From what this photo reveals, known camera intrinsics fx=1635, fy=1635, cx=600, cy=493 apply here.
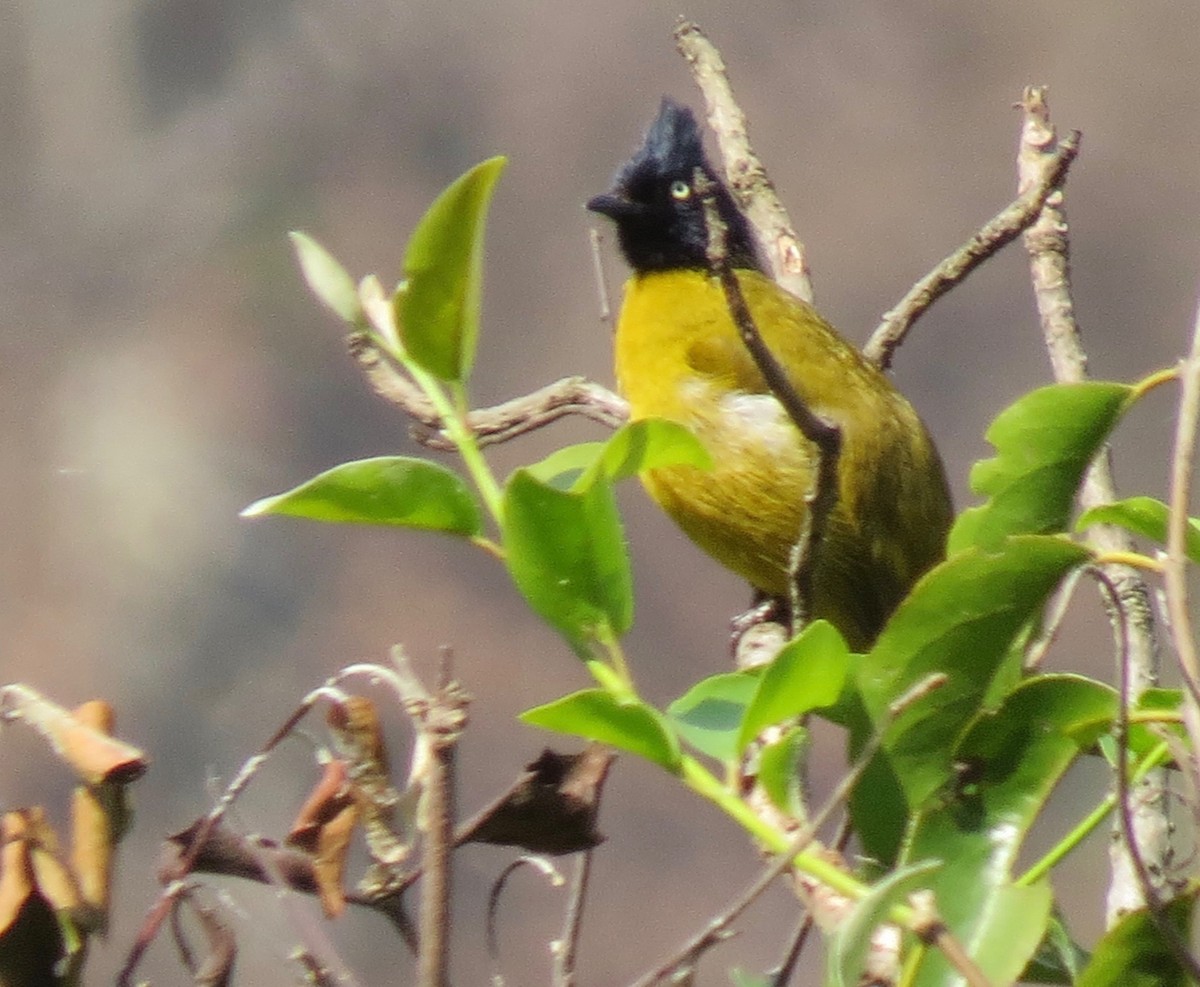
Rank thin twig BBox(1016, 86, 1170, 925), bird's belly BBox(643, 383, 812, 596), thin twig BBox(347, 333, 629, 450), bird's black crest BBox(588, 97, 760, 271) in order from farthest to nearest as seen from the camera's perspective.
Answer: bird's black crest BBox(588, 97, 760, 271)
bird's belly BBox(643, 383, 812, 596)
thin twig BBox(347, 333, 629, 450)
thin twig BBox(1016, 86, 1170, 925)

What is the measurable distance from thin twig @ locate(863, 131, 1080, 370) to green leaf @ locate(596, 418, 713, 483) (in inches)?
34.9

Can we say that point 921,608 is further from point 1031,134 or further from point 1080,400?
A: point 1031,134

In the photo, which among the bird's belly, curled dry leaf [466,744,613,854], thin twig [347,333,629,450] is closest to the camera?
curled dry leaf [466,744,613,854]

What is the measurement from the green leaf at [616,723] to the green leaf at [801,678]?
1.6 inches

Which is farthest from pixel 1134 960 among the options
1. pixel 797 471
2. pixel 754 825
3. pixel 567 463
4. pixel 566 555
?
pixel 797 471

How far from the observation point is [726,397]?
208 cm

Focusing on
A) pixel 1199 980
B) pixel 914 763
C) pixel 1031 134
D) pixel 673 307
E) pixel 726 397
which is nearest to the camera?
pixel 1199 980

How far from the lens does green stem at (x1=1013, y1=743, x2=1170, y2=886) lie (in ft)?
2.32

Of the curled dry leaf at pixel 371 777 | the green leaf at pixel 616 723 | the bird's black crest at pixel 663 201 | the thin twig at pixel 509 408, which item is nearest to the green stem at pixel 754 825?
the green leaf at pixel 616 723

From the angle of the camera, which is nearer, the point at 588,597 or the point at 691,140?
the point at 588,597

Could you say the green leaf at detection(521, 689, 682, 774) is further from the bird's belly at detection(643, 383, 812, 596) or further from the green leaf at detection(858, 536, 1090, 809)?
the bird's belly at detection(643, 383, 812, 596)

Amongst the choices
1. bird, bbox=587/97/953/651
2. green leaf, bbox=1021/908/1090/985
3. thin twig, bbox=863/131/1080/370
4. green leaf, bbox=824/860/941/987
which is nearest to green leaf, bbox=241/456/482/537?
green leaf, bbox=824/860/941/987

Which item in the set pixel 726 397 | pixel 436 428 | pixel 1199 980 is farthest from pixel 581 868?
pixel 726 397

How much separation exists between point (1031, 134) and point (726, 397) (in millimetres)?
582
